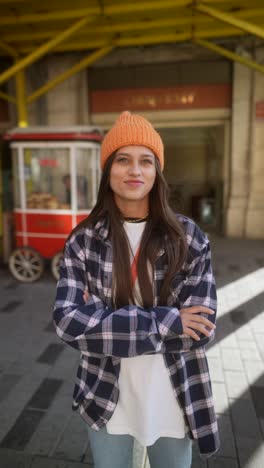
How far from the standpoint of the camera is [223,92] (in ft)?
30.4

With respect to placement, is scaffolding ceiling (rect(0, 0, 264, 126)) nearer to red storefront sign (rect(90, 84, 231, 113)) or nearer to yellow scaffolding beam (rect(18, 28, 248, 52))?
yellow scaffolding beam (rect(18, 28, 248, 52))

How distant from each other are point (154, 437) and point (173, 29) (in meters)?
8.98

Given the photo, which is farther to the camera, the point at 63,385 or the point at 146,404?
the point at 63,385

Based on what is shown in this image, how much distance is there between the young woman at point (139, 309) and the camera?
122cm

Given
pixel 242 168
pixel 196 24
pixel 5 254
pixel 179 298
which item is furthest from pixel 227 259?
pixel 179 298

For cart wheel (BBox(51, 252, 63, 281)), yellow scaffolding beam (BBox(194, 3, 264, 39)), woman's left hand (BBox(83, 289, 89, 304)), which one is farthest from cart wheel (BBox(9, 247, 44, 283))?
yellow scaffolding beam (BBox(194, 3, 264, 39))

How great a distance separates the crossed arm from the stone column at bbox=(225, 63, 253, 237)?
→ 8490mm

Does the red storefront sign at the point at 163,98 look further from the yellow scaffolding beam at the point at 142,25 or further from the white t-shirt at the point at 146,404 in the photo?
the white t-shirt at the point at 146,404

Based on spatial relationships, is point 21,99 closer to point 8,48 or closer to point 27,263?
point 8,48

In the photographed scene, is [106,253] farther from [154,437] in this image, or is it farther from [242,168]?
[242,168]

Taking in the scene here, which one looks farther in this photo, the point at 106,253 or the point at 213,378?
the point at 213,378

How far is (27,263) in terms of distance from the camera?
19.4ft

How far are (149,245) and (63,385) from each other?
2.14m

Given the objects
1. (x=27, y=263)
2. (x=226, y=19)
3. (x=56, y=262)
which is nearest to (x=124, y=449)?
(x=56, y=262)
